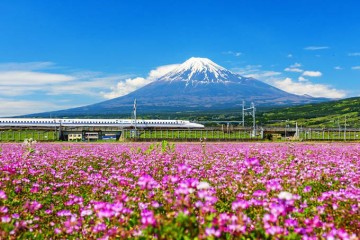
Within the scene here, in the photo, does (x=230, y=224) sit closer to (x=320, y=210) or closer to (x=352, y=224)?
(x=320, y=210)

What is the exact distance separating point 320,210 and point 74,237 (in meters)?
2.88

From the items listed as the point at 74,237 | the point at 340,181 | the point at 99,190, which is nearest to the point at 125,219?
the point at 74,237

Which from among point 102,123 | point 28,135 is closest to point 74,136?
point 28,135

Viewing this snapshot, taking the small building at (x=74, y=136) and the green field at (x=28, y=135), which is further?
the small building at (x=74, y=136)

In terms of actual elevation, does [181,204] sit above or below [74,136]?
above

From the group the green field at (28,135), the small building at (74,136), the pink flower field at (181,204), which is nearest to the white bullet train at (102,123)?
the small building at (74,136)

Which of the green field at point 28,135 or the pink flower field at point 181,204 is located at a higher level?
the pink flower field at point 181,204

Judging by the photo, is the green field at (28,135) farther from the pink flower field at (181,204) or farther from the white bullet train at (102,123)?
the pink flower field at (181,204)

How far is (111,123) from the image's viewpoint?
93812 mm

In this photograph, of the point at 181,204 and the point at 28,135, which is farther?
the point at 28,135

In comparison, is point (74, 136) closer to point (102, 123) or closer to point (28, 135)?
point (28, 135)

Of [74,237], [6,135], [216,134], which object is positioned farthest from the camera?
[216,134]

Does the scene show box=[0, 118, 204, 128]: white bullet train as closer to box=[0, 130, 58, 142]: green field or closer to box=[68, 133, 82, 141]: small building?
box=[68, 133, 82, 141]: small building

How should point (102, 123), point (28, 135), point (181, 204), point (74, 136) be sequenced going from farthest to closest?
1. point (102, 123)
2. point (74, 136)
3. point (28, 135)
4. point (181, 204)
